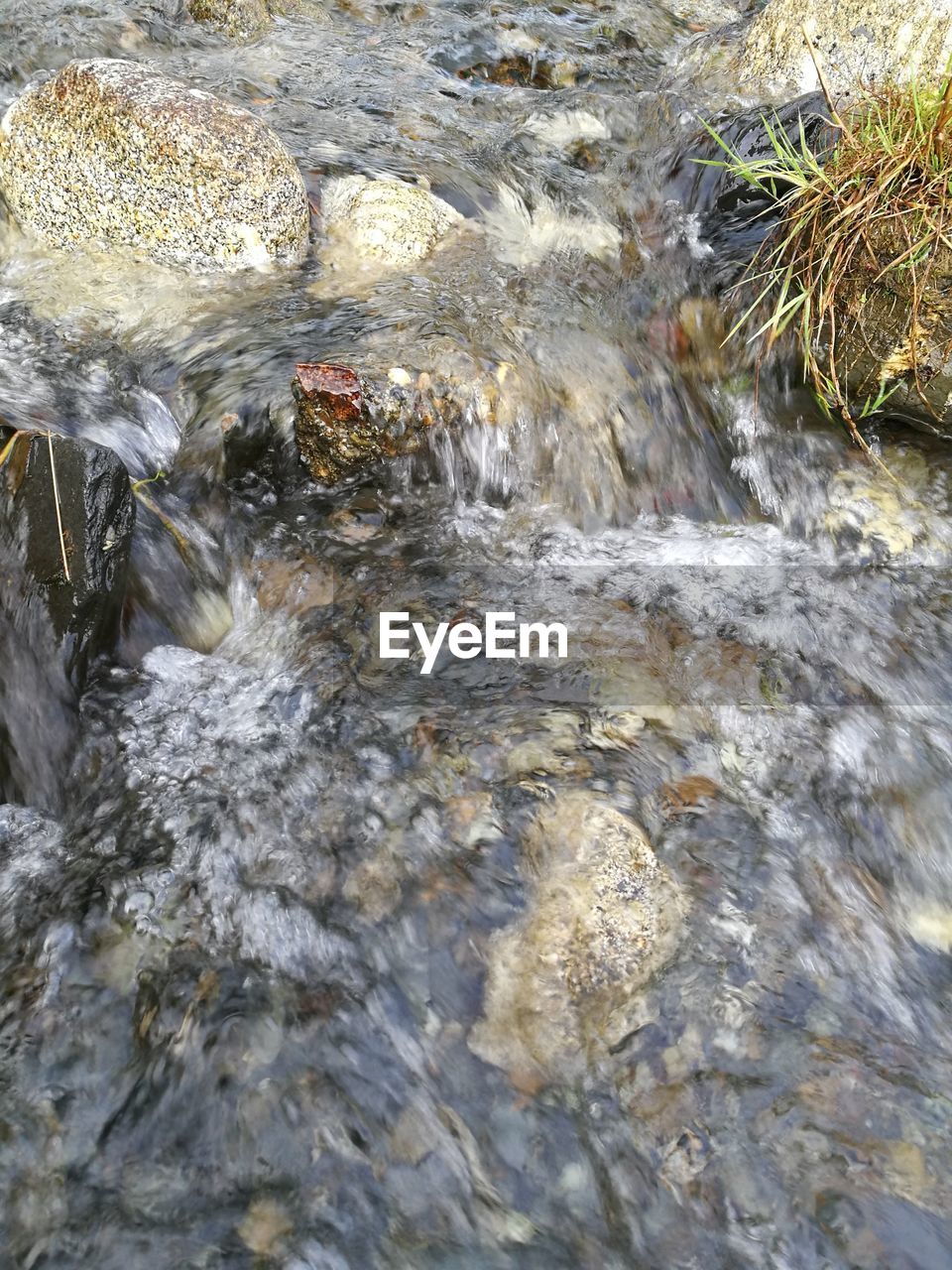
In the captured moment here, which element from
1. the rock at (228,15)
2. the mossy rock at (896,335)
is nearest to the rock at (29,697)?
the mossy rock at (896,335)

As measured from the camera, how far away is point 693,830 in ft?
8.57

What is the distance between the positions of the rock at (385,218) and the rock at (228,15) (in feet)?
7.63

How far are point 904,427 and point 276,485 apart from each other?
2615 millimetres

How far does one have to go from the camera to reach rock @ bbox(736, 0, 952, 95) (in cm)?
513

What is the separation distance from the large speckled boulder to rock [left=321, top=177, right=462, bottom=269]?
0.25 m

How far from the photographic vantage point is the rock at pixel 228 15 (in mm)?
6270

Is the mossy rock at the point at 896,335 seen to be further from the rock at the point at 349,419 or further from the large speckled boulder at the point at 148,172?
the large speckled boulder at the point at 148,172

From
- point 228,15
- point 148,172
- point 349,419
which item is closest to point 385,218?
point 148,172

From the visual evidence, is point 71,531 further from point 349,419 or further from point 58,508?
point 349,419

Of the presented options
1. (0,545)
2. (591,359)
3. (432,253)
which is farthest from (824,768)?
(432,253)

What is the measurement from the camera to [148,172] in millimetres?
4316

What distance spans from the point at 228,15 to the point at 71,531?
518 cm

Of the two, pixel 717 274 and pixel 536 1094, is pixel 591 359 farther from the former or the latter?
pixel 536 1094

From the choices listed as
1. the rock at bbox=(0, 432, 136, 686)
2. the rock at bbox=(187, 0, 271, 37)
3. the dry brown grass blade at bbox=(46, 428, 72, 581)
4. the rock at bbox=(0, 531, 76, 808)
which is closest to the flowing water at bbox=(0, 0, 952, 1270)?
the rock at bbox=(0, 531, 76, 808)
